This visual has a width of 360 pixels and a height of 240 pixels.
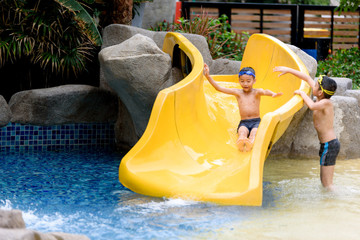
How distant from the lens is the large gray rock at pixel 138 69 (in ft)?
20.9

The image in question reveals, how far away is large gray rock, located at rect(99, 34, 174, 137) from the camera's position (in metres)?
6.36

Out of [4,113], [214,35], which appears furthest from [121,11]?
[4,113]

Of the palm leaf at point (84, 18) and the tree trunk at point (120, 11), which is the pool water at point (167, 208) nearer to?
the palm leaf at point (84, 18)

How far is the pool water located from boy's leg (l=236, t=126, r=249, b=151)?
0.51m

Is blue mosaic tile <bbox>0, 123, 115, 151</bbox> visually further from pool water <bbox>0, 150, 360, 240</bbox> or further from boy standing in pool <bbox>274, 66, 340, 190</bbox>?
boy standing in pool <bbox>274, 66, 340, 190</bbox>

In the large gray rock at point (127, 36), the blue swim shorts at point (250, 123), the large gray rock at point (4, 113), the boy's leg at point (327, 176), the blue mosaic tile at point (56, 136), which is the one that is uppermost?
the large gray rock at point (127, 36)

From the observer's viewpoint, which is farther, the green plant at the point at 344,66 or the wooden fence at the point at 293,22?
the wooden fence at the point at 293,22

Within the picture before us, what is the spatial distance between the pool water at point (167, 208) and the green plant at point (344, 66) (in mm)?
5570

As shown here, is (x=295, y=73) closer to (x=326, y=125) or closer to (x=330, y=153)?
(x=326, y=125)

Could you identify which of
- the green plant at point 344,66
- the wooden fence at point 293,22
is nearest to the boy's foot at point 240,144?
the green plant at point 344,66

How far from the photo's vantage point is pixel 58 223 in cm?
386

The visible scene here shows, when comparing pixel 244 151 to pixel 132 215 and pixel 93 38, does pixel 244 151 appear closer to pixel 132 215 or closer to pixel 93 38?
pixel 132 215

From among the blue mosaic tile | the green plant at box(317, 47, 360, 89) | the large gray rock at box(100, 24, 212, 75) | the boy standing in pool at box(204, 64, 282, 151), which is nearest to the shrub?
the green plant at box(317, 47, 360, 89)

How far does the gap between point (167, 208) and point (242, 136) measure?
143 cm
